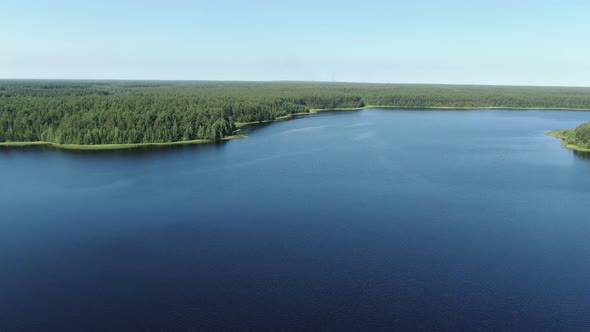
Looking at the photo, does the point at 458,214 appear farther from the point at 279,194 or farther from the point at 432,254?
the point at 279,194

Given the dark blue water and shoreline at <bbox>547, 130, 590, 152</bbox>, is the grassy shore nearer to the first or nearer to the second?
the dark blue water

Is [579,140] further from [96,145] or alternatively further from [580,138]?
[96,145]

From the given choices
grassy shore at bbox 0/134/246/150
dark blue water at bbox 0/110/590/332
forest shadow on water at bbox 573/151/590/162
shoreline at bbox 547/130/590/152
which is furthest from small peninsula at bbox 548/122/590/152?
grassy shore at bbox 0/134/246/150

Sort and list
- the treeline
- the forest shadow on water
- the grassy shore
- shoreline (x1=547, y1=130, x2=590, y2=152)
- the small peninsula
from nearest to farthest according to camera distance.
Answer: the forest shadow on water → the grassy shore → shoreline (x1=547, y1=130, x2=590, y2=152) → the small peninsula → the treeline

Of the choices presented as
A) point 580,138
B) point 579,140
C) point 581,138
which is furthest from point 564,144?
point 581,138

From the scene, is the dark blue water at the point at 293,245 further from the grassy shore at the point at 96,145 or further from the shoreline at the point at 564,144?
the shoreline at the point at 564,144

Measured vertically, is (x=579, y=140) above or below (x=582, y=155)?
above

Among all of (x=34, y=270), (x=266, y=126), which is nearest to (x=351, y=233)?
(x=34, y=270)

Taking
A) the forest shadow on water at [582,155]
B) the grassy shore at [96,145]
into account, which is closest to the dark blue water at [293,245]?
the forest shadow on water at [582,155]
